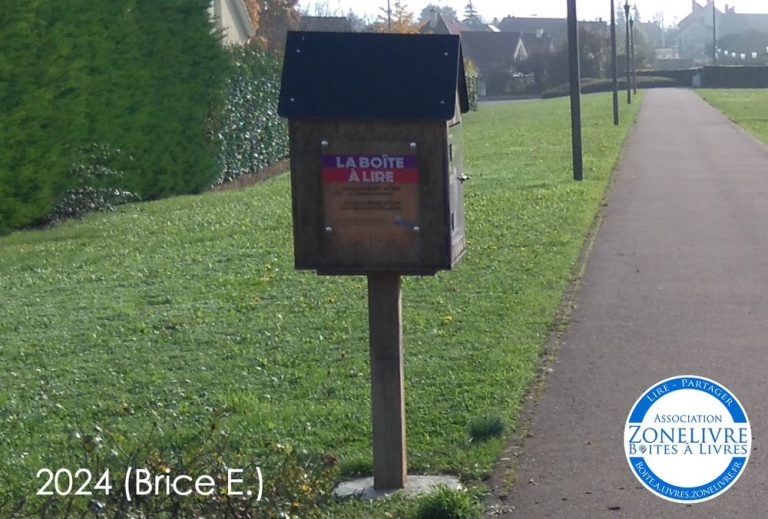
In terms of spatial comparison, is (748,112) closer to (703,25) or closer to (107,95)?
(107,95)

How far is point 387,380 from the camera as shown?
585 cm

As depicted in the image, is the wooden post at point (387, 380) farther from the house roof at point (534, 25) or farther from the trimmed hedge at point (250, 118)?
the house roof at point (534, 25)

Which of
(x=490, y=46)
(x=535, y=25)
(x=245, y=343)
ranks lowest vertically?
(x=245, y=343)

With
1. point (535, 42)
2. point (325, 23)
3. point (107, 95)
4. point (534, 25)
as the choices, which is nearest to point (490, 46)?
point (535, 42)

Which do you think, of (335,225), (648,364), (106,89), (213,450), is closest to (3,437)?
(213,450)

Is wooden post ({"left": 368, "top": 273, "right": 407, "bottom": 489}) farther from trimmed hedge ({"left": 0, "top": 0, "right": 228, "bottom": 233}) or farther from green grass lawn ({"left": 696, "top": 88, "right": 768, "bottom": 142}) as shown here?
green grass lawn ({"left": 696, "top": 88, "right": 768, "bottom": 142})

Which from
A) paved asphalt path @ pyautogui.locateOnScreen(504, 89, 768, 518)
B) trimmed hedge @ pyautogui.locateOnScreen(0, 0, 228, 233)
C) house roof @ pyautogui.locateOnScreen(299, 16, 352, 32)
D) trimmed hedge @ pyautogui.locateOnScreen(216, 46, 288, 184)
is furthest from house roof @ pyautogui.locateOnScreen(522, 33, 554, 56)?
paved asphalt path @ pyautogui.locateOnScreen(504, 89, 768, 518)

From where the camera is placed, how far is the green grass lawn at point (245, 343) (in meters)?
6.66

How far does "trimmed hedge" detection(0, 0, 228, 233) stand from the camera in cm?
1680

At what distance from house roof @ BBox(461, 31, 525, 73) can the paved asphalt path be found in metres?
85.4

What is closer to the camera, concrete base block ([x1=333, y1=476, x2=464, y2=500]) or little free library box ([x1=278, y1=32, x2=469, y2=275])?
little free library box ([x1=278, y1=32, x2=469, y2=275])

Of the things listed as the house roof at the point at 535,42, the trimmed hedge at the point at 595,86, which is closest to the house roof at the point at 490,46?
the house roof at the point at 535,42

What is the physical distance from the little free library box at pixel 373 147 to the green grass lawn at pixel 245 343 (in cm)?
104

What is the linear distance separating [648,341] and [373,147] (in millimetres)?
3981
